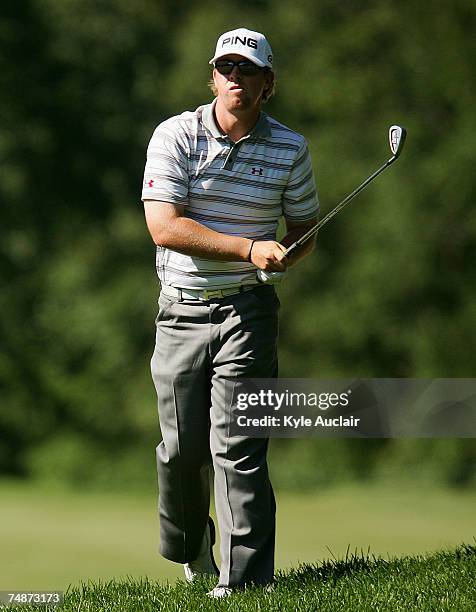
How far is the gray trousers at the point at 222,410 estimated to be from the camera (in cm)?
404

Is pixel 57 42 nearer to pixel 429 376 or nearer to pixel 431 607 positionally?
pixel 429 376

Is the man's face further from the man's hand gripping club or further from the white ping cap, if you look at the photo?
the man's hand gripping club

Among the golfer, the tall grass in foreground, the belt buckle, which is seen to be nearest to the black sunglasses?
the golfer

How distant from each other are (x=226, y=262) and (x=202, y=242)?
13cm

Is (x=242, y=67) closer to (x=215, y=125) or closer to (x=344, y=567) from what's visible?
(x=215, y=125)

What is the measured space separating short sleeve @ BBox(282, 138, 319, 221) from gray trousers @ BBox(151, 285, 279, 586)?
11.9 inches

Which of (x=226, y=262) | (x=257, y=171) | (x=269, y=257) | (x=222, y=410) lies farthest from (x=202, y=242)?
(x=222, y=410)

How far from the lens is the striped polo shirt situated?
404 centimetres

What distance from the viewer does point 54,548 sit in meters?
8.60

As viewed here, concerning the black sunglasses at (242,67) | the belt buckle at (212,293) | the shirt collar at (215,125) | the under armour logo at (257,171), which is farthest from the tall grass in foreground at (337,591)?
the black sunglasses at (242,67)

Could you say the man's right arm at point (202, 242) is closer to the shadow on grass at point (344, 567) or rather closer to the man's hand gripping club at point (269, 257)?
the man's hand gripping club at point (269, 257)

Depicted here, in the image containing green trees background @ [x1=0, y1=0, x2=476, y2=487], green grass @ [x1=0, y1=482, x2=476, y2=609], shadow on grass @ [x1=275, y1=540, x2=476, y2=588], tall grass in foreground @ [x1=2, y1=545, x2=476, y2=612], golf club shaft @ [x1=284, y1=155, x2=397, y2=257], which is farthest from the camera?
green trees background @ [x1=0, y1=0, x2=476, y2=487]

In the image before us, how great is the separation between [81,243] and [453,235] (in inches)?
130

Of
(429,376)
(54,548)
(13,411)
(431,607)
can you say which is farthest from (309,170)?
(13,411)
